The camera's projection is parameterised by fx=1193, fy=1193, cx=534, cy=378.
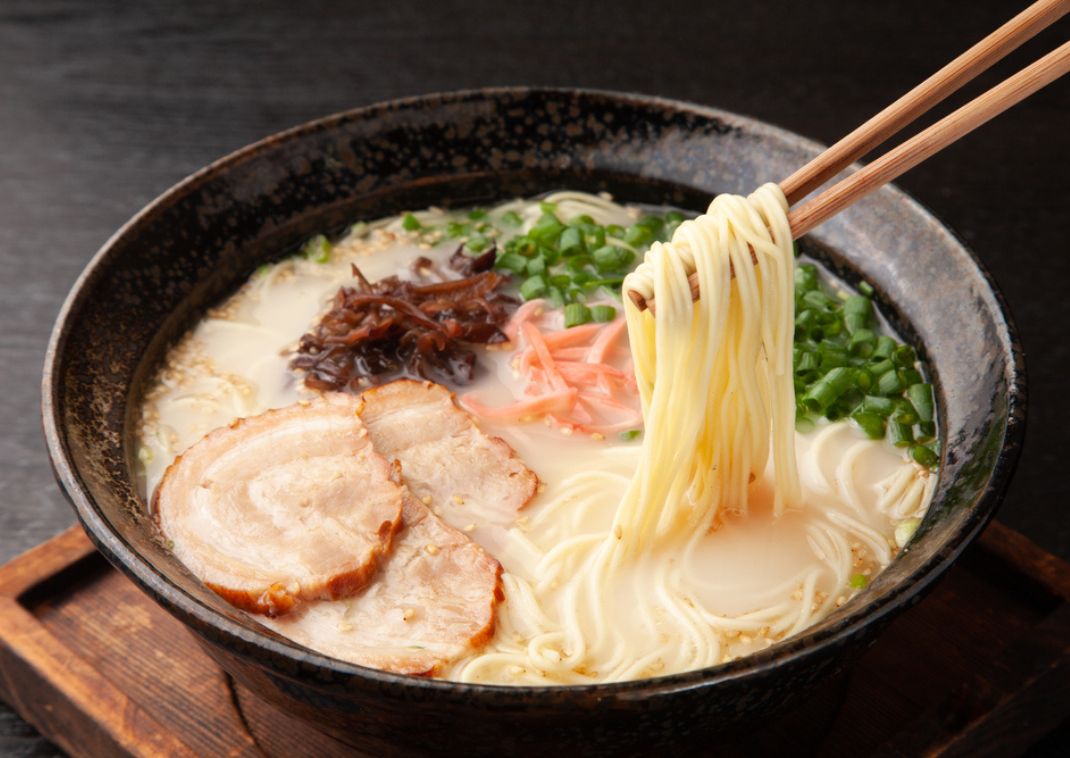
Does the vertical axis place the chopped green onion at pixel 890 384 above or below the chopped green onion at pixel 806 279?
below

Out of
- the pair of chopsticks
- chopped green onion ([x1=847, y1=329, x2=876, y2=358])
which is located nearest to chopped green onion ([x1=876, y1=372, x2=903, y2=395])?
chopped green onion ([x1=847, y1=329, x2=876, y2=358])

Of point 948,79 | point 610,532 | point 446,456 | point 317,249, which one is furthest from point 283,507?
point 948,79

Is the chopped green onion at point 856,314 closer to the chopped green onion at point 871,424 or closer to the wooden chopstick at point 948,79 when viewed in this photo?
the chopped green onion at point 871,424

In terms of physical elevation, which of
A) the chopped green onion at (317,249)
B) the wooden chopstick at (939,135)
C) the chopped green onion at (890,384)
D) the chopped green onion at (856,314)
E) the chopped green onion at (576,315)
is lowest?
the chopped green onion at (317,249)

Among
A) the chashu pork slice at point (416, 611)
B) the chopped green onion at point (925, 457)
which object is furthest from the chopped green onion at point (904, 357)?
the chashu pork slice at point (416, 611)

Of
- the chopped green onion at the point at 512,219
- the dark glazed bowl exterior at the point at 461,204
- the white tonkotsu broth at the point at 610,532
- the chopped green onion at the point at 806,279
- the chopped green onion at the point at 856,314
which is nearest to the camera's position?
the dark glazed bowl exterior at the point at 461,204

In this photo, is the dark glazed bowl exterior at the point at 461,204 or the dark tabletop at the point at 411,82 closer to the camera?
the dark glazed bowl exterior at the point at 461,204
